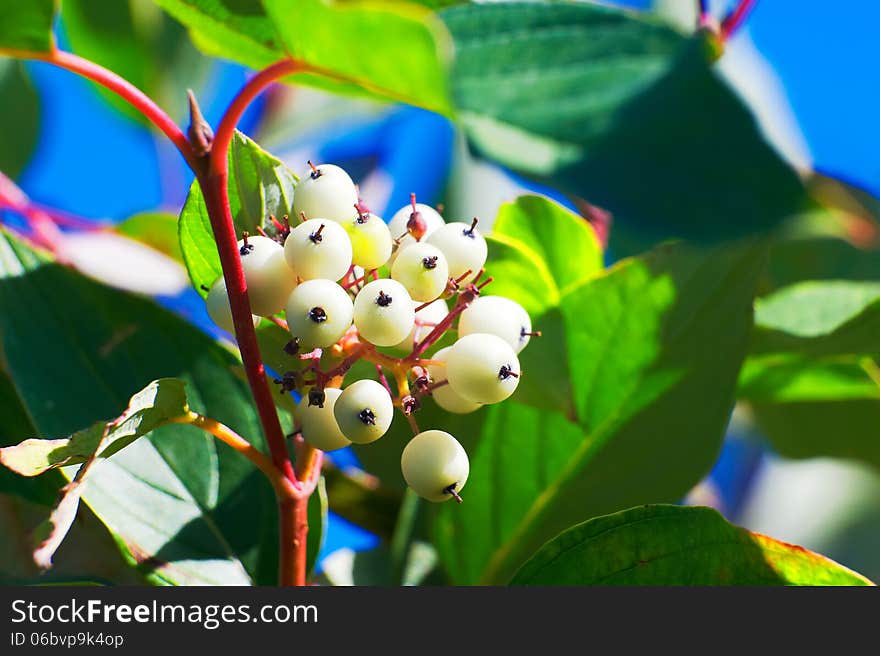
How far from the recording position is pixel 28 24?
0.57 meters

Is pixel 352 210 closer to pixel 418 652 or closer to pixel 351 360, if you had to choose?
pixel 351 360

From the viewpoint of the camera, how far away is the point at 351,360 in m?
0.57

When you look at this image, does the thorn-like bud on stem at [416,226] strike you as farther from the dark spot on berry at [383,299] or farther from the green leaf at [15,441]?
the green leaf at [15,441]

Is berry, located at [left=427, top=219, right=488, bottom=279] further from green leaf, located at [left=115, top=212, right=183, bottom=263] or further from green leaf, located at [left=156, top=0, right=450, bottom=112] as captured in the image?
green leaf, located at [left=115, top=212, right=183, bottom=263]

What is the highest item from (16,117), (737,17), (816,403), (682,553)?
(16,117)

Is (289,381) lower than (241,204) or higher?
lower

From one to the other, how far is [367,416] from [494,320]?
0.35 ft

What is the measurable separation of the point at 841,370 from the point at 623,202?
2.20 ft

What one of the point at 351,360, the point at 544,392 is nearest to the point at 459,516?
the point at 544,392

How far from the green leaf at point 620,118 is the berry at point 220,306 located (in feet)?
0.69

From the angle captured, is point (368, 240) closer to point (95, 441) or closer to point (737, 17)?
point (95, 441)

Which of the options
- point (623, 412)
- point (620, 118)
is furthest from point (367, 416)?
point (623, 412)

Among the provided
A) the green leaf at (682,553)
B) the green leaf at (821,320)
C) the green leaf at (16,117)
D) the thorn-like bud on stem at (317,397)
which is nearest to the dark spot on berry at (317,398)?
the thorn-like bud on stem at (317,397)

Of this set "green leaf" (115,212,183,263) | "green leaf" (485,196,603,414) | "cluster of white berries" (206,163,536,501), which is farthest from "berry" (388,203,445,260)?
"green leaf" (115,212,183,263)
